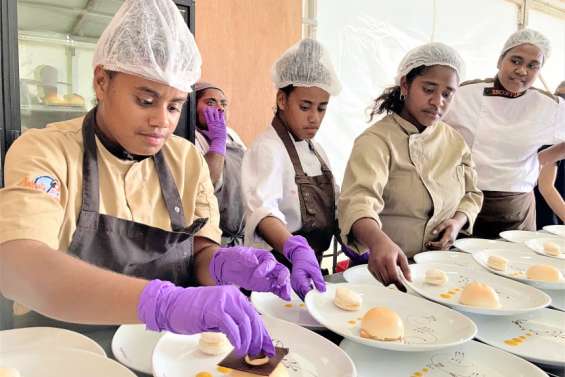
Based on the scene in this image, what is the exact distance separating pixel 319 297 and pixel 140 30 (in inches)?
31.6

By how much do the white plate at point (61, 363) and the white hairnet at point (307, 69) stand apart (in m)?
1.34

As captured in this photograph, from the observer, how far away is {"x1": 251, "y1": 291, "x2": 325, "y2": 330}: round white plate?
38.5 inches

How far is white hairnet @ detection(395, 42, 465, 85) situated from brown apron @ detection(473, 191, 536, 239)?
0.85 m

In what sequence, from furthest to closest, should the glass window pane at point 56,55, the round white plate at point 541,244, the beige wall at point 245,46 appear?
the beige wall at point 245,46 < the glass window pane at point 56,55 < the round white plate at point 541,244

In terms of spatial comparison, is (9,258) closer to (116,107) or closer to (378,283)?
(116,107)

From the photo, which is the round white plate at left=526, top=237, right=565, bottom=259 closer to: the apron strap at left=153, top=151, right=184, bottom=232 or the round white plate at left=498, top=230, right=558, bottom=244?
the round white plate at left=498, top=230, right=558, bottom=244

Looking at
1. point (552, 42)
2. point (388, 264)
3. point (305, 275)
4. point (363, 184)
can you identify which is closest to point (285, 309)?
point (305, 275)

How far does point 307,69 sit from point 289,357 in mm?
1253

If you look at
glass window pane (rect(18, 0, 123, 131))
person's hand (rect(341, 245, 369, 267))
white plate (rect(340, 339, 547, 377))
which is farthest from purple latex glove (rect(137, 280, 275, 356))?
glass window pane (rect(18, 0, 123, 131))

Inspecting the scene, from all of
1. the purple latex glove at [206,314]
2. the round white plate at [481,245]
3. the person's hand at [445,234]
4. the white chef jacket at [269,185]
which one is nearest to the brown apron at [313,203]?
the white chef jacket at [269,185]

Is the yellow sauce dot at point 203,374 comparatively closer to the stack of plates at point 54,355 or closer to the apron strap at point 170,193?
the stack of plates at point 54,355

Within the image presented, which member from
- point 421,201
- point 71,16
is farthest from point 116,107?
point 71,16

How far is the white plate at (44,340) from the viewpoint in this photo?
0.78m

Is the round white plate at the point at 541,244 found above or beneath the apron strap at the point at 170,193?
beneath
